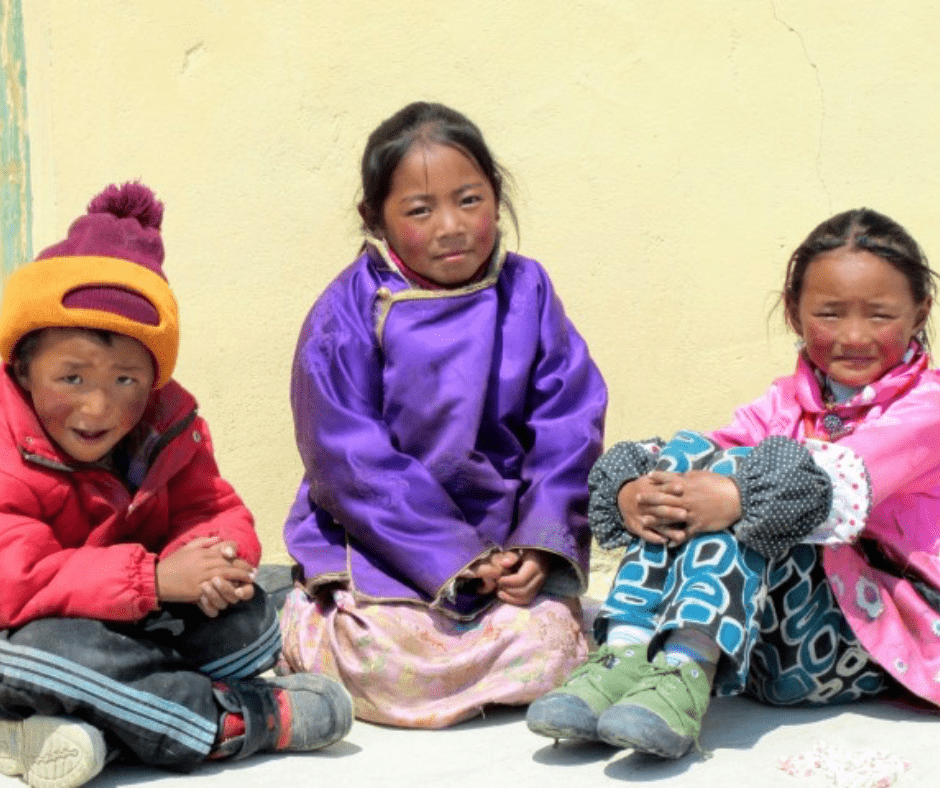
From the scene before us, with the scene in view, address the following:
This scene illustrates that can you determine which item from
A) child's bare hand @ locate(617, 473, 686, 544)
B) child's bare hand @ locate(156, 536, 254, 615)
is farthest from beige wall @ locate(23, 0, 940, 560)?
child's bare hand @ locate(156, 536, 254, 615)

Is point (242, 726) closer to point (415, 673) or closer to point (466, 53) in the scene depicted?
point (415, 673)

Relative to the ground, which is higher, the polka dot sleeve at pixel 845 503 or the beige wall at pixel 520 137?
the beige wall at pixel 520 137

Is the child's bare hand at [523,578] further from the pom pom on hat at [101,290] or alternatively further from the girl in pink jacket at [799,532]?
the pom pom on hat at [101,290]

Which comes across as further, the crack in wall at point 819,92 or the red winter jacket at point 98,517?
the crack in wall at point 819,92

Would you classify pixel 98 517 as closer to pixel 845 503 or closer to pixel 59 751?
pixel 59 751

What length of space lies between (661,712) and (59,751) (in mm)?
1162

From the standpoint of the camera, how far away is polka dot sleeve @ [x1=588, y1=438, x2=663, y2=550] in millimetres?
3553

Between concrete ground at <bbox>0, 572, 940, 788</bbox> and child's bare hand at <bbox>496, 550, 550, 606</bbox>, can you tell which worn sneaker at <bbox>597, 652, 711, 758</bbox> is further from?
child's bare hand at <bbox>496, 550, 550, 606</bbox>

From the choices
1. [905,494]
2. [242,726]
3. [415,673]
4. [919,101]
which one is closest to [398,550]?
[415,673]

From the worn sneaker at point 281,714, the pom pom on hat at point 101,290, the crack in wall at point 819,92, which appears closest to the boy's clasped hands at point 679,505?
the worn sneaker at point 281,714

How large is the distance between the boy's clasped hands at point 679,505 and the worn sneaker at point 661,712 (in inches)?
10.6

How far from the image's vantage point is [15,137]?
4.56 m

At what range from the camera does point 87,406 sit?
10.6ft

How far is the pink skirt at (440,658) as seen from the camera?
3.65m
